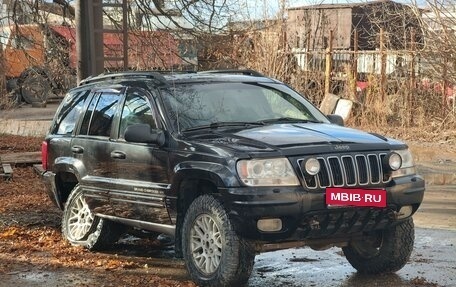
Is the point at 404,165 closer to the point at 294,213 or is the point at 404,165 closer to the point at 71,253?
the point at 294,213

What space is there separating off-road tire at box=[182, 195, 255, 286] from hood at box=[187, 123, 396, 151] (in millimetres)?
509

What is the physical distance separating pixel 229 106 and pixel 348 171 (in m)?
1.44

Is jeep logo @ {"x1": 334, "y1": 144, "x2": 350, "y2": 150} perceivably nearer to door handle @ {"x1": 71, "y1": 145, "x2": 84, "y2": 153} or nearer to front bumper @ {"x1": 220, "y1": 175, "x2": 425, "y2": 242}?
front bumper @ {"x1": 220, "y1": 175, "x2": 425, "y2": 242}

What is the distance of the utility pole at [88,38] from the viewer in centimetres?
1222

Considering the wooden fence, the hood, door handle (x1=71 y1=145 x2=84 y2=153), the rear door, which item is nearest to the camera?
the hood

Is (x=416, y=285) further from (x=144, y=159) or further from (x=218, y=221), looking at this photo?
(x=144, y=159)

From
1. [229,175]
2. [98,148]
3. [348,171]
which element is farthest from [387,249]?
[98,148]

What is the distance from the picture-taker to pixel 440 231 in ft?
27.6

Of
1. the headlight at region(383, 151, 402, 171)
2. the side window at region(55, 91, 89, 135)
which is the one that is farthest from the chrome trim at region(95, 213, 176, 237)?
the headlight at region(383, 151, 402, 171)

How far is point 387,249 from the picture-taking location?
6398mm

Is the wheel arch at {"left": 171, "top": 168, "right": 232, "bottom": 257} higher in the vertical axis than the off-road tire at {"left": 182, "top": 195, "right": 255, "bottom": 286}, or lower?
higher

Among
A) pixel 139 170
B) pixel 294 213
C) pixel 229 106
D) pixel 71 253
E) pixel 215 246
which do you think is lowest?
pixel 71 253

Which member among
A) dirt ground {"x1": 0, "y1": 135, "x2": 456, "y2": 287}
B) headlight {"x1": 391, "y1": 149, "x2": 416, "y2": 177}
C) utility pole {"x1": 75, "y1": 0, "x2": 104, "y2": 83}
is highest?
utility pole {"x1": 75, "y1": 0, "x2": 104, "y2": 83}

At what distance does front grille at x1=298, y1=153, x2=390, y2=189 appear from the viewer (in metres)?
5.68
